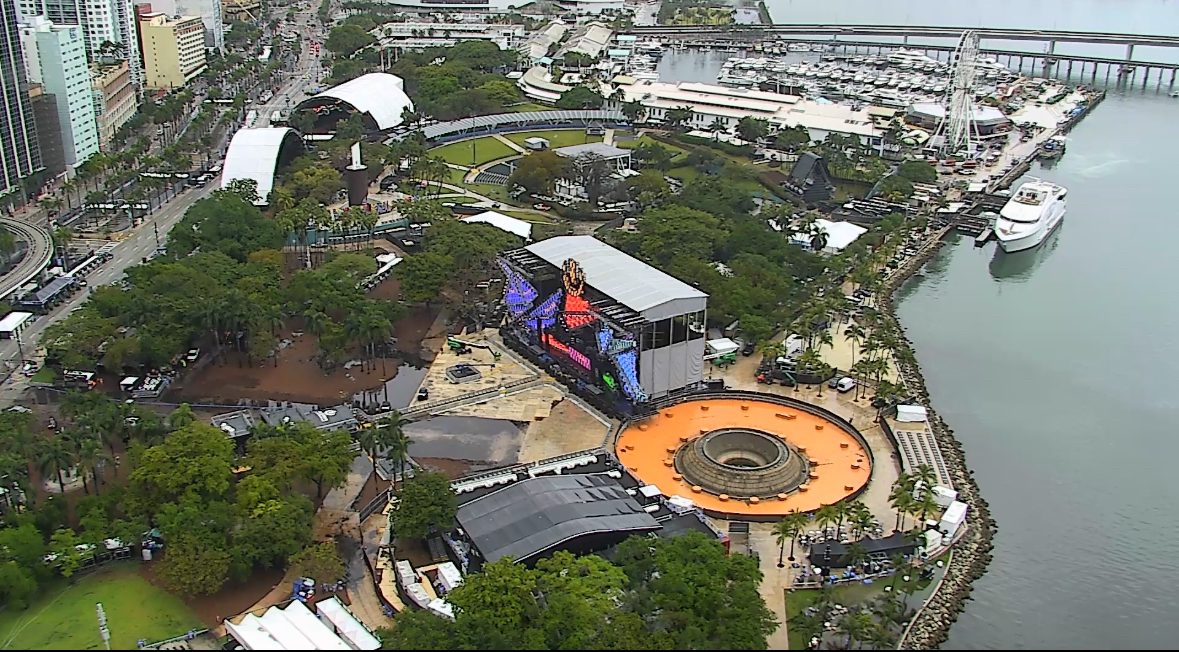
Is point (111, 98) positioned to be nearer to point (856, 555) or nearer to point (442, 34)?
point (442, 34)

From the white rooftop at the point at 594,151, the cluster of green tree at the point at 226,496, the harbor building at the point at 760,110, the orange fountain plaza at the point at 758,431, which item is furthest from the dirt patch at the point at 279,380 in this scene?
the harbor building at the point at 760,110

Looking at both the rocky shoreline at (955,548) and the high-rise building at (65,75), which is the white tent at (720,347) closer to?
the rocky shoreline at (955,548)

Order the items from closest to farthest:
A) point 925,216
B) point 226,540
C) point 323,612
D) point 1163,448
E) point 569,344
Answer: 1. point 323,612
2. point 226,540
3. point 1163,448
4. point 569,344
5. point 925,216

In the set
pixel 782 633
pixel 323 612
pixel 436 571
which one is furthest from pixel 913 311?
pixel 323 612

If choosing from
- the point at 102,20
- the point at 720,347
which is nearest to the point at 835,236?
the point at 720,347

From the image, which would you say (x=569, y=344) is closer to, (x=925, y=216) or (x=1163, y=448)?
(x=1163, y=448)

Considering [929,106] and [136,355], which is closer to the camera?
[136,355]
